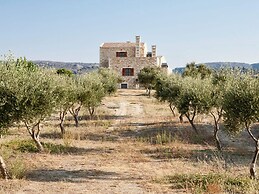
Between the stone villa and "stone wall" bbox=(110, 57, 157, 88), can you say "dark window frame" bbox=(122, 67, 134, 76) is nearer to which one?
the stone villa

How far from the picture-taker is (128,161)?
18781 millimetres

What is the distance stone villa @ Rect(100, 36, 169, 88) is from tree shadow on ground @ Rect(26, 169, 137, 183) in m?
67.3

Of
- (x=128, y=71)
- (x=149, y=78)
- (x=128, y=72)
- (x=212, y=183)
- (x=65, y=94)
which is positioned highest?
(x=128, y=71)

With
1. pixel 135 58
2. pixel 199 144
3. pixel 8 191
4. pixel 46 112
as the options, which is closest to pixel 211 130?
pixel 199 144

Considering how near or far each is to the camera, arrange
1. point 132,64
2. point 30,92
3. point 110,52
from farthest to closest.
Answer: point 110,52
point 132,64
point 30,92

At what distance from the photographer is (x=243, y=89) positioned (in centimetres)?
1555

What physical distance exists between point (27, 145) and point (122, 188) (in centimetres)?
962

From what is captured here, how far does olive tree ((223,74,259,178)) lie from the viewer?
14906 mm

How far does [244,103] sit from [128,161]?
21.9 feet

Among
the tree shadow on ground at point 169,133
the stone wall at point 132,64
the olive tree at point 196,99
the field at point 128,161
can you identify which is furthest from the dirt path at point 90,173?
the stone wall at point 132,64

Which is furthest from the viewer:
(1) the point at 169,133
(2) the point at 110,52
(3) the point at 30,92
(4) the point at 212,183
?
(2) the point at 110,52

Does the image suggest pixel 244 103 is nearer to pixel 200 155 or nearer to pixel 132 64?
pixel 200 155

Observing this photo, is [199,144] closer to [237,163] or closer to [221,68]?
[237,163]

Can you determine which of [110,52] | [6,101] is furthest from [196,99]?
[110,52]
